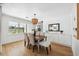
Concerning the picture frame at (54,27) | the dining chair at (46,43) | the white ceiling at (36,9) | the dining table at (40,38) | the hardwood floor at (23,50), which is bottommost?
the hardwood floor at (23,50)

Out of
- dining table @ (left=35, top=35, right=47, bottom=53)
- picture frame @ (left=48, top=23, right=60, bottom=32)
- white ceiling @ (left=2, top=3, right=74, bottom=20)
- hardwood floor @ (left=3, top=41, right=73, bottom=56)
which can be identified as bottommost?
hardwood floor @ (left=3, top=41, right=73, bottom=56)

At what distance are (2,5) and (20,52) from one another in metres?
0.99

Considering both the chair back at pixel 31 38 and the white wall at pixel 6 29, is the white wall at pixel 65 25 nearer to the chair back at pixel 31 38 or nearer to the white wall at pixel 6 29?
the chair back at pixel 31 38

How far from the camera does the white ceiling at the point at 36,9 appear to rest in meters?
1.62

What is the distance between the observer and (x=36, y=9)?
64.7 inches

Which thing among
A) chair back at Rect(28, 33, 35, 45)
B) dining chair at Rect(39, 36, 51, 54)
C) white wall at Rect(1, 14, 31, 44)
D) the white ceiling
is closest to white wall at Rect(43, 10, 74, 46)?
the white ceiling

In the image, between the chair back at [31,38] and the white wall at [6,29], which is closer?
the white wall at [6,29]

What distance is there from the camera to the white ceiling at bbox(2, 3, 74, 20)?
5.33 feet

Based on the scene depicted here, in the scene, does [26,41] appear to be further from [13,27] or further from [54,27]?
[54,27]

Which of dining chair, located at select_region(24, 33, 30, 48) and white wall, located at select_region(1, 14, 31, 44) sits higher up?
white wall, located at select_region(1, 14, 31, 44)

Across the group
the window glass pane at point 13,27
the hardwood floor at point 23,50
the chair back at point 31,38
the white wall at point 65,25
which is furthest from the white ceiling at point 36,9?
the hardwood floor at point 23,50

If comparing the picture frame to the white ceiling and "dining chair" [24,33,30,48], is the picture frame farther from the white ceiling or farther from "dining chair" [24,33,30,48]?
"dining chair" [24,33,30,48]

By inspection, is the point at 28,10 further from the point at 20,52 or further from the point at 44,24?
the point at 20,52

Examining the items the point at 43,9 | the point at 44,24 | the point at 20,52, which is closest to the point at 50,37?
the point at 44,24
